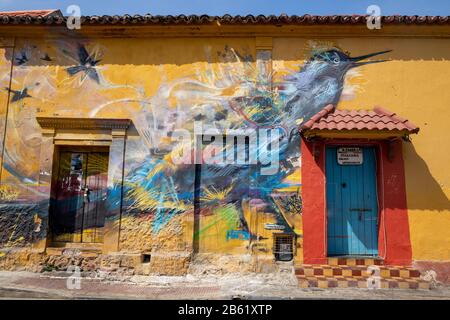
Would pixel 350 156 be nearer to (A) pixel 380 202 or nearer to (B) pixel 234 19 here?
(A) pixel 380 202

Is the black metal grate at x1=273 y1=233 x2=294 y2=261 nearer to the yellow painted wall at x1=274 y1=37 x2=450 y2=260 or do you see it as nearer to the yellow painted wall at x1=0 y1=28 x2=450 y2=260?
the yellow painted wall at x1=0 y1=28 x2=450 y2=260

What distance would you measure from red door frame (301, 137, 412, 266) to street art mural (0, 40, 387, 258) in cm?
25

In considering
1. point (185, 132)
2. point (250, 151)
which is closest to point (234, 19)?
point (185, 132)

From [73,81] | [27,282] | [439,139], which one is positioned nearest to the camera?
[27,282]

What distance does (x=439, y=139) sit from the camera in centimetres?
739

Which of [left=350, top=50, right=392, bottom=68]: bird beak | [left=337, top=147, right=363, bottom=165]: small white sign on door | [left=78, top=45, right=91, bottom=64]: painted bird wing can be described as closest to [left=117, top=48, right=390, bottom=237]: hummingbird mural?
[left=350, top=50, right=392, bottom=68]: bird beak

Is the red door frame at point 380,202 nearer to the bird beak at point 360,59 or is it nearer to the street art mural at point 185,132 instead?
the street art mural at point 185,132

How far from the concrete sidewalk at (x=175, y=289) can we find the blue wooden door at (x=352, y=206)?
1006 mm

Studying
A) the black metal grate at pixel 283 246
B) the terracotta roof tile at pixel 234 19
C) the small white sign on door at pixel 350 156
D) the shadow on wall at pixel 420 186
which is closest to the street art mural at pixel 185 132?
the black metal grate at pixel 283 246

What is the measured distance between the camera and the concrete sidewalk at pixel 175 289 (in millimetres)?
6207

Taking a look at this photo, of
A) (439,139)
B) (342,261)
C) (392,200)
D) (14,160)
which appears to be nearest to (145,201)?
(14,160)

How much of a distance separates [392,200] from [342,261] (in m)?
1.50

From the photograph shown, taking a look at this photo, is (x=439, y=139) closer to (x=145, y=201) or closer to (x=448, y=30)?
(x=448, y=30)

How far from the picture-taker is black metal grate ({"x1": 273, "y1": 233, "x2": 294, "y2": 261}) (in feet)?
23.8
